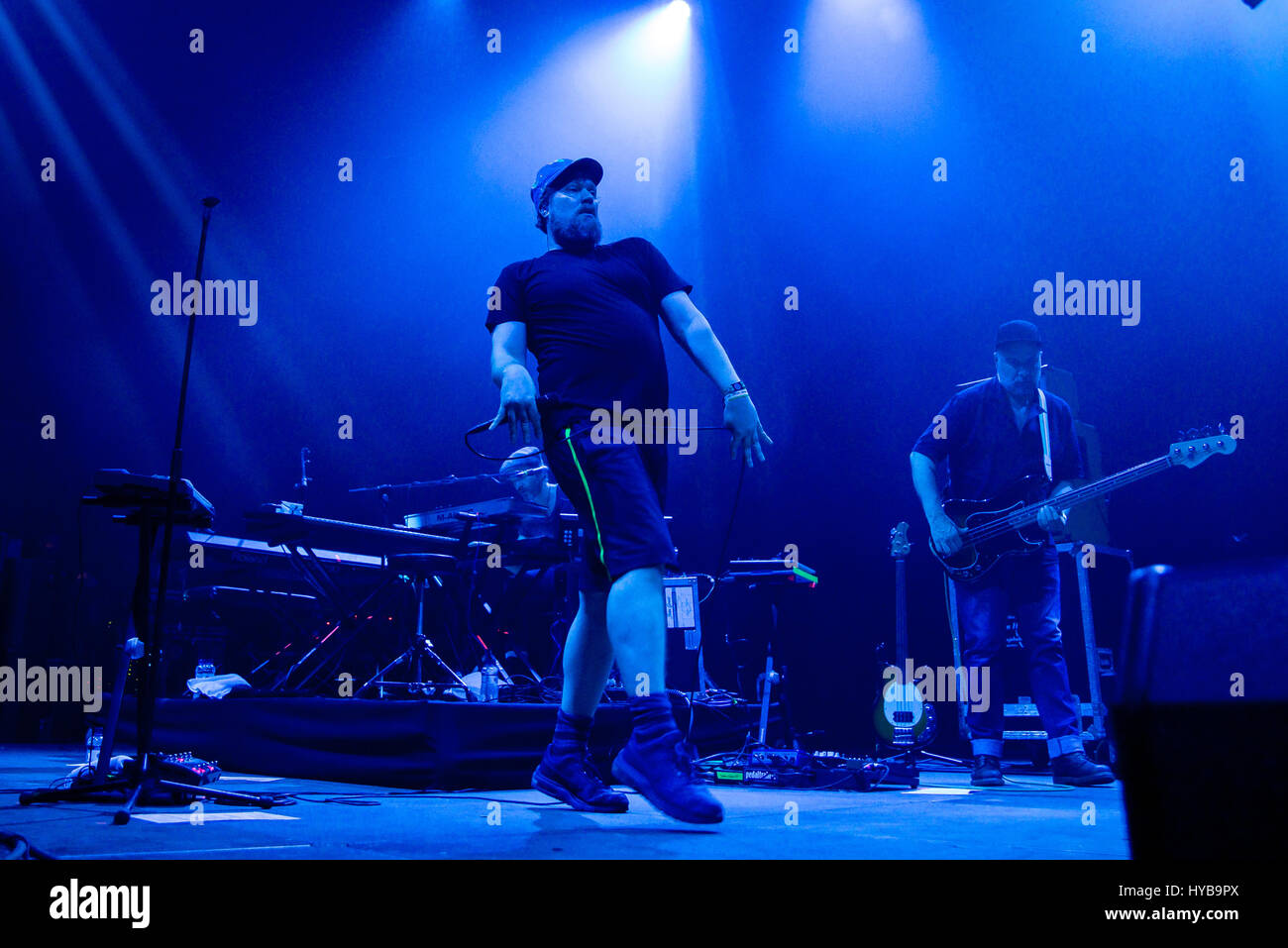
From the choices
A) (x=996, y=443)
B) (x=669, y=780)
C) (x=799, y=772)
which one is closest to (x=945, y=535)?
(x=996, y=443)

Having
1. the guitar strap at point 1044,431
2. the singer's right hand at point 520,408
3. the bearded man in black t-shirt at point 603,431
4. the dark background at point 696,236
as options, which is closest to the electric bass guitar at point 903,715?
the dark background at point 696,236

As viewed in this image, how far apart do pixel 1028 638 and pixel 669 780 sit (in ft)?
8.05

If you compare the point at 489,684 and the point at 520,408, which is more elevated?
the point at 520,408

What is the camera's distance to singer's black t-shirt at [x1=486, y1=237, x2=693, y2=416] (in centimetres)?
257

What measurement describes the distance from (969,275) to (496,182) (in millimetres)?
3850

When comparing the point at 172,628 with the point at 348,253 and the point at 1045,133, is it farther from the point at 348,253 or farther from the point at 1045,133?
the point at 1045,133

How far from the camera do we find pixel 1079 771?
381 centimetres

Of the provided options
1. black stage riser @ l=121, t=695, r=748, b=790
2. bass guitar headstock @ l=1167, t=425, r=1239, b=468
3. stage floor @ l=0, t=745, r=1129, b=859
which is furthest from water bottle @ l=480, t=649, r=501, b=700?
bass guitar headstock @ l=1167, t=425, r=1239, b=468

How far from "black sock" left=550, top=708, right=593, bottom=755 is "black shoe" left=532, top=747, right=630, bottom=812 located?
0.02 meters

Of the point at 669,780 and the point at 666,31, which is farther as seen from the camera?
the point at 666,31

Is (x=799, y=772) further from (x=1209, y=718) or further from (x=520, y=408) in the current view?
(x=1209, y=718)

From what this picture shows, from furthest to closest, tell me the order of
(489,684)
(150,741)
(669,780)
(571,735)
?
(489,684), (150,741), (571,735), (669,780)

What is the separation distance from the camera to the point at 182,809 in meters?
2.75

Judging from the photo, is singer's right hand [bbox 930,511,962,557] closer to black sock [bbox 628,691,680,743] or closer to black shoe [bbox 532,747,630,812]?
black shoe [bbox 532,747,630,812]
